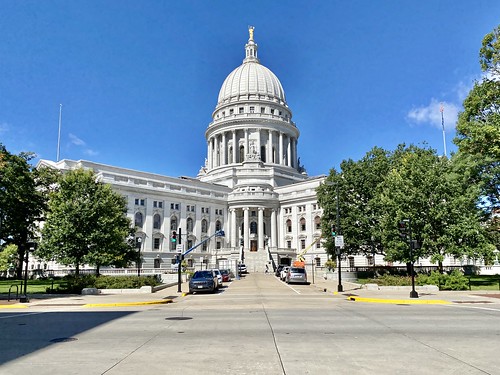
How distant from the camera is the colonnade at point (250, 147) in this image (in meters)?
114

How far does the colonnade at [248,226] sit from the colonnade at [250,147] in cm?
2149

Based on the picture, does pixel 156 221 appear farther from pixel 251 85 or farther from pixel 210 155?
pixel 251 85

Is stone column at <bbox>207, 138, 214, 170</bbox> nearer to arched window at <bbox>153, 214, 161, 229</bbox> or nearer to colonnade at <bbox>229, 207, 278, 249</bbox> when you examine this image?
colonnade at <bbox>229, 207, 278, 249</bbox>

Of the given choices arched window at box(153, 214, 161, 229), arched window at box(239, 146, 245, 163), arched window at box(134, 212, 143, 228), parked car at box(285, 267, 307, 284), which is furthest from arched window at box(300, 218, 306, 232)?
parked car at box(285, 267, 307, 284)

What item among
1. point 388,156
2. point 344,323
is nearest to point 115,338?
point 344,323

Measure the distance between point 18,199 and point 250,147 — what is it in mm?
67654

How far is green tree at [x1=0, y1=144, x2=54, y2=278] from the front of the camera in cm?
5147

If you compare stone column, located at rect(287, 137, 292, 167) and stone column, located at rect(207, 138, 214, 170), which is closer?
stone column, located at rect(287, 137, 292, 167)

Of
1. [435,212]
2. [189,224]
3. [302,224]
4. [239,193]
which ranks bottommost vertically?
[435,212]

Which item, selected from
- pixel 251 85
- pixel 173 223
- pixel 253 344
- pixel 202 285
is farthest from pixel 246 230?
pixel 253 344

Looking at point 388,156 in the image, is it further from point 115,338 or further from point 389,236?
point 115,338

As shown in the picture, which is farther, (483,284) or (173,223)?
(173,223)

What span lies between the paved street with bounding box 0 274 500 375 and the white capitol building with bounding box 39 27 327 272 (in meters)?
45.6

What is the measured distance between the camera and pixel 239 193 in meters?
94.9
